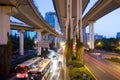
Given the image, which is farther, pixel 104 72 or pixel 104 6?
pixel 104 6

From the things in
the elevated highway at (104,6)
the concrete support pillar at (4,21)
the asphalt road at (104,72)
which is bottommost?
the asphalt road at (104,72)

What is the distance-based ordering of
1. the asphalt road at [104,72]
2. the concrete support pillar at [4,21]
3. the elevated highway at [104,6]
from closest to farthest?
the asphalt road at [104,72] → the concrete support pillar at [4,21] → the elevated highway at [104,6]

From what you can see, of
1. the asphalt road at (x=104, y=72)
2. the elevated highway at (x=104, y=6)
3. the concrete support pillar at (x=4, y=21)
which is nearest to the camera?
the asphalt road at (x=104, y=72)

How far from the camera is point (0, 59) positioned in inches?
1678

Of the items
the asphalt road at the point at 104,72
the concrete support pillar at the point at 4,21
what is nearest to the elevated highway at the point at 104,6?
Result: the asphalt road at the point at 104,72

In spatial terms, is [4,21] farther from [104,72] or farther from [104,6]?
[104,6]

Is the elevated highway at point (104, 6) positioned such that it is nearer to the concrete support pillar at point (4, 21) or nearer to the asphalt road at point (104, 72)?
the asphalt road at point (104, 72)

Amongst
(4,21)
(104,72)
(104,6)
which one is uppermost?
(104,6)

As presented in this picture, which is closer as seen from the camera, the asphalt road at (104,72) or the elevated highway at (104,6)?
the asphalt road at (104,72)

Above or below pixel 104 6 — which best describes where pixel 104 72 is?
below

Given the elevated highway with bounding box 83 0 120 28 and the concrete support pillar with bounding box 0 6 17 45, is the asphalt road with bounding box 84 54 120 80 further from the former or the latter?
the concrete support pillar with bounding box 0 6 17 45

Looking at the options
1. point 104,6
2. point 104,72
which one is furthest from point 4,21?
point 104,6

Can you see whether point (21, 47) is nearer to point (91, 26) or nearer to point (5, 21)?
point (91, 26)

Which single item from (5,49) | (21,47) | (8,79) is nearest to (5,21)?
(5,49)
